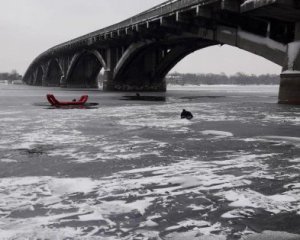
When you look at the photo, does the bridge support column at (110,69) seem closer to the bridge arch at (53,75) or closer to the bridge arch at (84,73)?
the bridge arch at (84,73)

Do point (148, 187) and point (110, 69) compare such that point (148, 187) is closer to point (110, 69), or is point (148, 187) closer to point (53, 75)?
point (110, 69)

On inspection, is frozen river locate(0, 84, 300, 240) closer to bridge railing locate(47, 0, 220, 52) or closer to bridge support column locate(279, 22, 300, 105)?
bridge support column locate(279, 22, 300, 105)

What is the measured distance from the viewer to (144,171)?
6234mm

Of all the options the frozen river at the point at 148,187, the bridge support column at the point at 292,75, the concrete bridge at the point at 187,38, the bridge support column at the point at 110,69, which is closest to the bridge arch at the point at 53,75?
the concrete bridge at the point at 187,38

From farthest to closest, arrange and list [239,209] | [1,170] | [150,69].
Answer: [150,69] → [1,170] → [239,209]

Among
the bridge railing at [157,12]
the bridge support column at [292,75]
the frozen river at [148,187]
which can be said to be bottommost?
the frozen river at [148,187]

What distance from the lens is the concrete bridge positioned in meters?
23.5

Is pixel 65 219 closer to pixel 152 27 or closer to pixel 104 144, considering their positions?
pixel 104 144

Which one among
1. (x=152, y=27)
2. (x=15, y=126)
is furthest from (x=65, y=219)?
(x=152, y=27)

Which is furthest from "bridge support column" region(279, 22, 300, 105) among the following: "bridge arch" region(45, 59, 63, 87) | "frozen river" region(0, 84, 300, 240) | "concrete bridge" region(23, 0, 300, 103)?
"bridge arch" region(45, 59, 63, 87)

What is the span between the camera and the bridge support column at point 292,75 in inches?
905

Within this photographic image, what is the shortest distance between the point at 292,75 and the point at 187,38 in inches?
694

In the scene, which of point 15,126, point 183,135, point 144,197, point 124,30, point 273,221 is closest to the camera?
A: point 273,221

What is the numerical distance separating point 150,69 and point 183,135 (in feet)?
157
